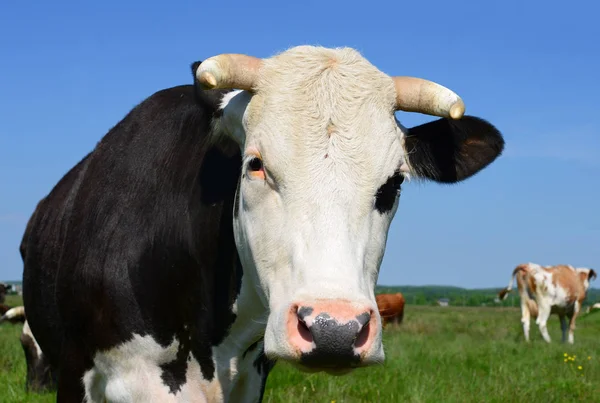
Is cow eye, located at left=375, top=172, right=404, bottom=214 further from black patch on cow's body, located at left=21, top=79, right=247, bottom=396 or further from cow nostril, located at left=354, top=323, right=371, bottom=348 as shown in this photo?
black patch on cow's body, located at left=21, top=79, right=247, bottom=396

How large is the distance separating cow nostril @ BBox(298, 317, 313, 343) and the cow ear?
109cm

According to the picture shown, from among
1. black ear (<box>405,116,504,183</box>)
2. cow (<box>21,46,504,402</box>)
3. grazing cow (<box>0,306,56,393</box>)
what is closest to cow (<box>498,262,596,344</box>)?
grazing cow (<box>0,306,56,393</box>)

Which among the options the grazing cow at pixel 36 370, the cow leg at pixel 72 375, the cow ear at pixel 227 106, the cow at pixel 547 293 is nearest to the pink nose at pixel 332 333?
the cow ear at pixel 227 106

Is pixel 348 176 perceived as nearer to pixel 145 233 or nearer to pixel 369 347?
pixel 369 347

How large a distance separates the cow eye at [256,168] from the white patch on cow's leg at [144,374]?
113 centimetres

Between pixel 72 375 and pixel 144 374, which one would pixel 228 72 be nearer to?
pixel 144 374

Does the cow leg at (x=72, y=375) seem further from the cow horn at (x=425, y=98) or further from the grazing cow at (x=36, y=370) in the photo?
the grazing cow at (x=36, y=370)

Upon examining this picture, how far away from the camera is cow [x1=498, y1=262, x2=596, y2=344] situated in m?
21.7

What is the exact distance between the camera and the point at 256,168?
3.40 metres

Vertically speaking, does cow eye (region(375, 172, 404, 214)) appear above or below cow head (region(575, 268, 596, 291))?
above

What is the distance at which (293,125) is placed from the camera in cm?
334

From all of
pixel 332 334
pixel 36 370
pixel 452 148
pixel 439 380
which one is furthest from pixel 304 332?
pixel 36 370

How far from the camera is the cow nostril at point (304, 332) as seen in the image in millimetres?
2852

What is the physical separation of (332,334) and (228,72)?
139 centimetres
